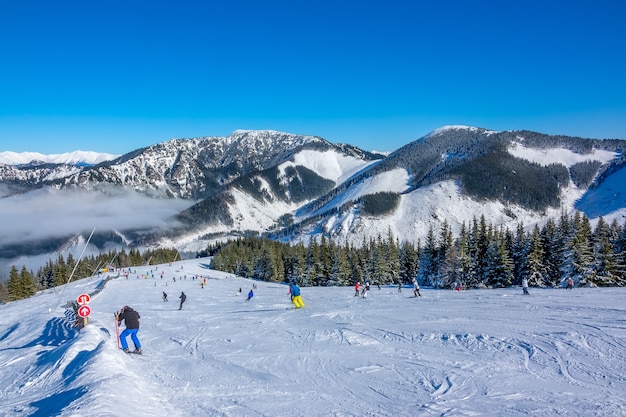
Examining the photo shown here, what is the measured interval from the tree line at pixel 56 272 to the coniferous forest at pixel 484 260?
42752mm

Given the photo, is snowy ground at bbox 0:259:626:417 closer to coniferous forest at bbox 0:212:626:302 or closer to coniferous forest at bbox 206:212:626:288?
coniferous forest at bbox 0:212:626:302

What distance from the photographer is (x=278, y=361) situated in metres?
12.9

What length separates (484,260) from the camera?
187 ft

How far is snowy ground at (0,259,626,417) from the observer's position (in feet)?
27.4

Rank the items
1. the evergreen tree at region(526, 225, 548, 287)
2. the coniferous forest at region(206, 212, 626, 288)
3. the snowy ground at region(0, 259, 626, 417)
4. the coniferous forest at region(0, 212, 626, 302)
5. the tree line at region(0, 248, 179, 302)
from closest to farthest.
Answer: the snowy ground at region(0, 259, 626, 417) < the coniferous forest at region(206, 212, 626, 288) < the coniferous forest at region(0, 212, 626, 302) < the evergreen tree at region(526, 225, 548, 287) < the tree line at region(0, 248, 179, 302)

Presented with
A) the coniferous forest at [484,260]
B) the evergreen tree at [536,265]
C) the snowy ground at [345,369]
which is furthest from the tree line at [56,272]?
the evergreen tree at [536,265]

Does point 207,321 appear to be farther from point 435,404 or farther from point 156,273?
point 156,273

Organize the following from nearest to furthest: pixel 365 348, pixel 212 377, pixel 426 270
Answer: pixel 212 377 < pixel 365 348 < pixel 426 270

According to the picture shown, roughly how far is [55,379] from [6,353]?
29.8 feet

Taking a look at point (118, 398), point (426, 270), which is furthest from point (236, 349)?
point (426, 270)

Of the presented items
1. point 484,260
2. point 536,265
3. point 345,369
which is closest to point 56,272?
point 484,260

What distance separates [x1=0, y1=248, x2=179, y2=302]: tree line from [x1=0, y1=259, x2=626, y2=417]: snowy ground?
18.9 m

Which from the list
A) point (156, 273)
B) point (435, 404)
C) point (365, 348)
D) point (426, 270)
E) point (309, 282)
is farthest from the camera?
point (156, 273)

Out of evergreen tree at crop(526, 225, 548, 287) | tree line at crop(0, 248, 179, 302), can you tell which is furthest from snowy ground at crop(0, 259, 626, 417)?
evergreen tree at crop(526, 225, 548, 287)
